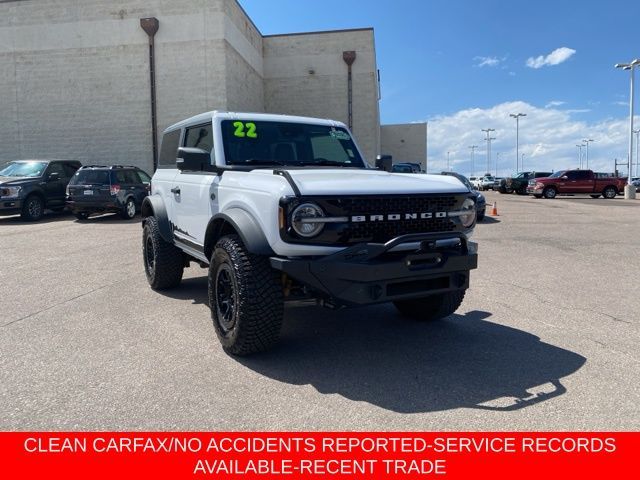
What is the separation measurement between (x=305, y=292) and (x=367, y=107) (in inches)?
1332

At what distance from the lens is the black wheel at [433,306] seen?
474cm

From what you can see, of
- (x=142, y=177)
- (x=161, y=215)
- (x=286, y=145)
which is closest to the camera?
(x=286, y=145)

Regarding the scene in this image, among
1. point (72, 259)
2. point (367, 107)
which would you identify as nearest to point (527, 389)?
point (72, 259)

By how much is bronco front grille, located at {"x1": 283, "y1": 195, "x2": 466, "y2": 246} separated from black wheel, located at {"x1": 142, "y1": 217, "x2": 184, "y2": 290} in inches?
119

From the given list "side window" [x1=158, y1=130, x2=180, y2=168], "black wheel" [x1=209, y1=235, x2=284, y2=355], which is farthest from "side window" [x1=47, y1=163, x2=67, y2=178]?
"black wheel" [x1=209, y1=235, x2=284, y2=355]

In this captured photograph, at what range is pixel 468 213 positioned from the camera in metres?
4.28

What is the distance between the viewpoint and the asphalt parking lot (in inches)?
121

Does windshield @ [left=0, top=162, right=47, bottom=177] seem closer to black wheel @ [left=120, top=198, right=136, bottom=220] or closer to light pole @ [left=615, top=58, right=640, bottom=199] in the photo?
black wheel @ [left=120, top=198, right=136, bottom=220]

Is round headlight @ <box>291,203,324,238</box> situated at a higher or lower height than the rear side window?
lower

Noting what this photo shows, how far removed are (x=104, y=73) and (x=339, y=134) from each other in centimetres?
2477

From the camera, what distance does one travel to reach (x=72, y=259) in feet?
29.3

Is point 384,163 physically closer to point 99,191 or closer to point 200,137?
point 200,137
